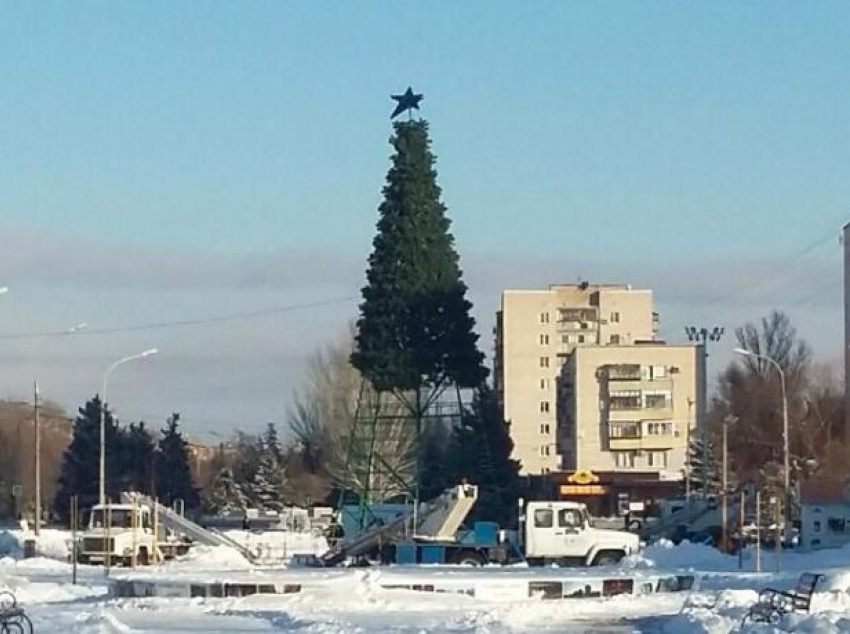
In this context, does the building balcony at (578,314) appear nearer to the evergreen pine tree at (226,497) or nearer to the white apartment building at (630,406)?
the white apartment building at (630,406)

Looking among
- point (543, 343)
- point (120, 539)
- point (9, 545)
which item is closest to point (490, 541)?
point (120, 539)

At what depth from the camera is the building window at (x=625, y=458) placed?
13325 centimetres

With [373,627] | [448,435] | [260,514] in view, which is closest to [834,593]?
[373,627]

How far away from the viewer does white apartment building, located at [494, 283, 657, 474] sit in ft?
463

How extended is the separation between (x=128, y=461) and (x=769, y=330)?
44.5 meters

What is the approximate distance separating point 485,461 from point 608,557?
26853 millimetres

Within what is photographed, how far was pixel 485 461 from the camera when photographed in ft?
262

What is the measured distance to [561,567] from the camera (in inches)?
2019

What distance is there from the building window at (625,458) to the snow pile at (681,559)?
237ft

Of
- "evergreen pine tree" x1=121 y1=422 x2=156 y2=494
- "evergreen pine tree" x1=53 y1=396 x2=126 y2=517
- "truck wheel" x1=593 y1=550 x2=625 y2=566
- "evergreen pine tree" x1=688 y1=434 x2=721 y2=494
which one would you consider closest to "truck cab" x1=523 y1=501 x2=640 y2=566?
"truck wheel" x1=593 y1=550 x2=625 y2=566

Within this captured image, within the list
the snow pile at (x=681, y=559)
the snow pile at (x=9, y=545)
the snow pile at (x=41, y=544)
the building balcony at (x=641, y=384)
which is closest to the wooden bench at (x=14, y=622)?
the snow pile at (x=681, y=559)

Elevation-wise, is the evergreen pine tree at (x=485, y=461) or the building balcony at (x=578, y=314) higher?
the building balcony at (x=578, y=314)

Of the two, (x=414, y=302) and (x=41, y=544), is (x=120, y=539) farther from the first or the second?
(x=414, y=302)

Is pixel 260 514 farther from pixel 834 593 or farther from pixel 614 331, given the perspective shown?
pixel 834 593
